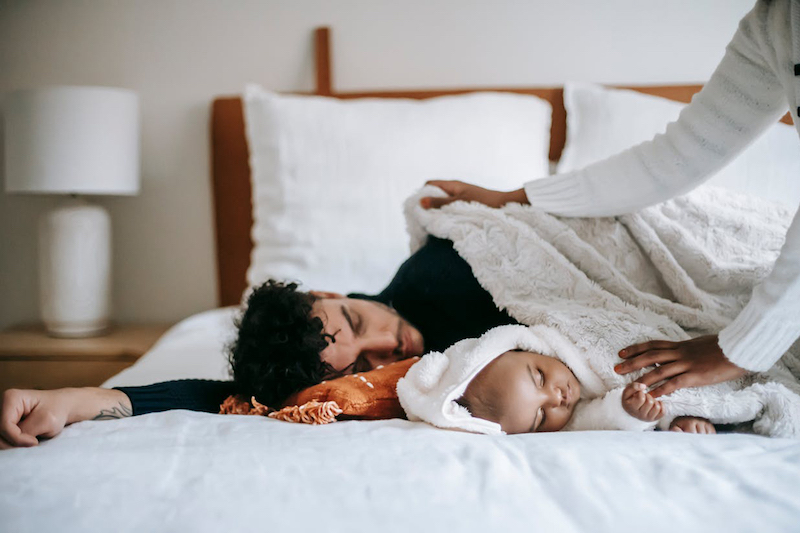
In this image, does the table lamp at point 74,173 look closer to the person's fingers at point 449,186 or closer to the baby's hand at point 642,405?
the person's fingers at point 449,186

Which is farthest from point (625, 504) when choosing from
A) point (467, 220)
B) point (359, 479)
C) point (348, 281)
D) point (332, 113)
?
point (332, 113)

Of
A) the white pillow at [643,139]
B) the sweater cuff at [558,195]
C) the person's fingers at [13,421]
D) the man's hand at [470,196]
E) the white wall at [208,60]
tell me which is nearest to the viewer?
the person's fingers at [13,421]

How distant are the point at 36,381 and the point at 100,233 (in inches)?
18.8

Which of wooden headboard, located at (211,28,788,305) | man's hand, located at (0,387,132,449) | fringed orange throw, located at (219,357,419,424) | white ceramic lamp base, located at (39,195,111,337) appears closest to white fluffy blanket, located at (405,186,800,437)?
fringed orange throw, located at (219,357,419,424)

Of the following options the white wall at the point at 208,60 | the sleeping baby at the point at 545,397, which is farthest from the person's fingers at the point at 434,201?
the white wall at the point at 208,60

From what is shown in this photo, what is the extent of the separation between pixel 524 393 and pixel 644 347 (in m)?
0.19

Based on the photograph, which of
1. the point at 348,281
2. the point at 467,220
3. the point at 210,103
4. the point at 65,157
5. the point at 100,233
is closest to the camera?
the point at 467,220

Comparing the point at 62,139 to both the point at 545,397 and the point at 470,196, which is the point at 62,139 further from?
the point at 545,397

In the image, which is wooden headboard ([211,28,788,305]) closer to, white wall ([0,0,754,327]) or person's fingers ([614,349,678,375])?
white wall ([0,0,754,327])

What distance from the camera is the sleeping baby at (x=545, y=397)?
79 cm

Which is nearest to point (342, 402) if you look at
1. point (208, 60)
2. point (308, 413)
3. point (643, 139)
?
point (308, 413)

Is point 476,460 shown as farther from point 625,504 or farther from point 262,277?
point 262,277

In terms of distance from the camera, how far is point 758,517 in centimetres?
56

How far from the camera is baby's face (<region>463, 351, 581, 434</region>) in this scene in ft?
2.68
